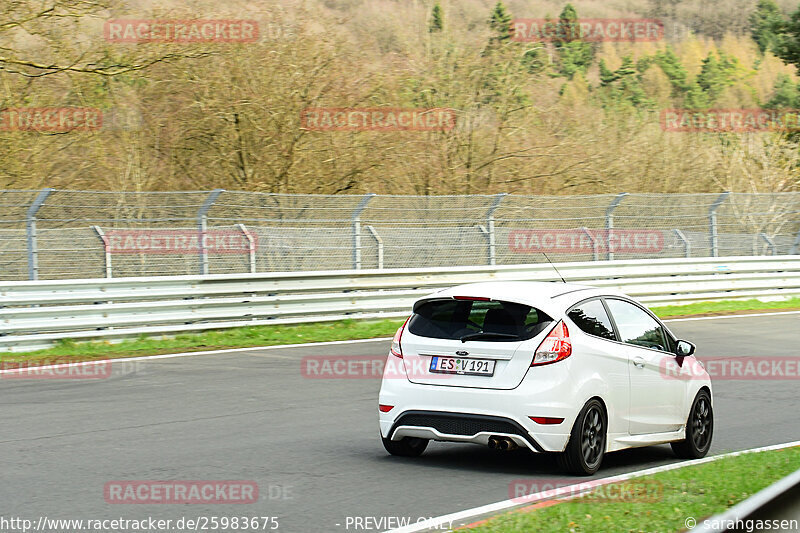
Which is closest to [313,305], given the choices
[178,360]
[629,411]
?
[178,360]

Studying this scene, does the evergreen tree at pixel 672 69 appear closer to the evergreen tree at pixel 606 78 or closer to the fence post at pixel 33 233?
the evergreen tree at pixel 606 78

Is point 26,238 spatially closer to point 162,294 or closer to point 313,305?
point 162,294

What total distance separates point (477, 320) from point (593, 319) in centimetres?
96

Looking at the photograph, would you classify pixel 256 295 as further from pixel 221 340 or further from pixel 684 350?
pixel 684 350

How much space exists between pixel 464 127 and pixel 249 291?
42.4 ft

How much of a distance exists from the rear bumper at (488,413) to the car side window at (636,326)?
1.21 metres

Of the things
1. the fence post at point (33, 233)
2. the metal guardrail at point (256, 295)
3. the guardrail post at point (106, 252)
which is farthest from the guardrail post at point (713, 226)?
the fence post at point (33, 233)

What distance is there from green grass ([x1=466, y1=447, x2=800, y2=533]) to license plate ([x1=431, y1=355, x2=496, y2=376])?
1.36 meters

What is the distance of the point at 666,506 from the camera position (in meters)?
6.27

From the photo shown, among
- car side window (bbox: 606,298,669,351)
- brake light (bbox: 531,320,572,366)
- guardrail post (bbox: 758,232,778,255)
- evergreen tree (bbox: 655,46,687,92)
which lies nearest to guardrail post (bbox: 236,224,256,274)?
car side window (bbox: 606,298,669,351)

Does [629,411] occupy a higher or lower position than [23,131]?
lower

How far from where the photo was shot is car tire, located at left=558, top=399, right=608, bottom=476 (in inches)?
295

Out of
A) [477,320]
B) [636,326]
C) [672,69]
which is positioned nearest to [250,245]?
[636,326]

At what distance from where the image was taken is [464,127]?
28797 millimetres
